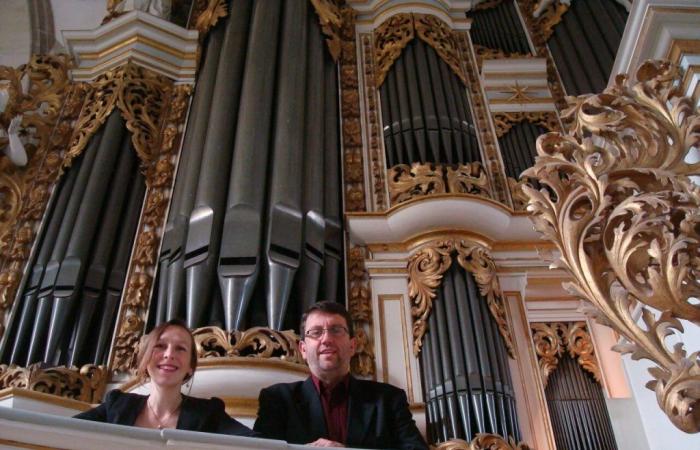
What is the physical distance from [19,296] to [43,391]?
74cm

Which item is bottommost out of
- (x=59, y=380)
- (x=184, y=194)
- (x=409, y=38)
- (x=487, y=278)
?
(x=59, y=380)

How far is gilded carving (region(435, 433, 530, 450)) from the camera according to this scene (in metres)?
2.68

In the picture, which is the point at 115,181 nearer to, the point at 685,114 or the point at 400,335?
the point at 400,335

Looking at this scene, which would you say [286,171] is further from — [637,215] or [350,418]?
[637,215]

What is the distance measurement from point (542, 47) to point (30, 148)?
12.5ft

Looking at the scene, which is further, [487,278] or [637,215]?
[487,278]

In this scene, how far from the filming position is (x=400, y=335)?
324 centimetres

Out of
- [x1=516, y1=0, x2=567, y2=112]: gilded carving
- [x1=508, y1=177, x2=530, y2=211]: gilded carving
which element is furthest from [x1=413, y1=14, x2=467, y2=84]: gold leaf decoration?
[x1=508, y1=177, x2=530, y2=211]: gilded carving

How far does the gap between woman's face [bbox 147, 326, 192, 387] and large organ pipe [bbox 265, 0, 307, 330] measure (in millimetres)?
1057

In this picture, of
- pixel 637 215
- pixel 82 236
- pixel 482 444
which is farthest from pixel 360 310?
pixel 637 215

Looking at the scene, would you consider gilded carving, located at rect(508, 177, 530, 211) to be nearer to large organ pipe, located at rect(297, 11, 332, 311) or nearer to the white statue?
large organ pipe, located at rect(297, 11, 332, 311)

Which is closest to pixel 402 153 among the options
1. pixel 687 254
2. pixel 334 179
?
pixel 334 179

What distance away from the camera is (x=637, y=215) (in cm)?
182

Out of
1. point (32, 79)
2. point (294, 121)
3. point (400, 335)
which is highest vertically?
point (32, 79)
